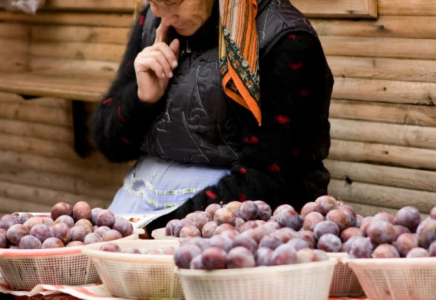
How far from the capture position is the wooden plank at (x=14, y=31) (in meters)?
6.33

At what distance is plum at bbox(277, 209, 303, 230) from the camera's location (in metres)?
2.12

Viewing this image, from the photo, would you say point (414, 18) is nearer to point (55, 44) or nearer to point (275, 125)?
point (275, 125)

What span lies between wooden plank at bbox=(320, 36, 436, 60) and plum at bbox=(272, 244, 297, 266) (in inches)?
101

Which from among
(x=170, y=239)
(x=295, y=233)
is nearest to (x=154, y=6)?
(x=170, y=239)

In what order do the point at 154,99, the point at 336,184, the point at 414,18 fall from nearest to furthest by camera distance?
the point at 154,99 < the point at 414,18 < the point at 336,184

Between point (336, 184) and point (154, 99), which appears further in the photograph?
point (336, 184)

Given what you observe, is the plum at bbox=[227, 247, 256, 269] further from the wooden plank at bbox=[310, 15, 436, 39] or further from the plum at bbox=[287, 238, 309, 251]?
the wooden plank at bbox=[310, 15, 436, 39]

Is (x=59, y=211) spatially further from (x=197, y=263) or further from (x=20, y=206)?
(x=20, y=206)

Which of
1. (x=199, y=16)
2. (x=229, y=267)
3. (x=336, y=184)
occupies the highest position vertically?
(x=199, y=16)

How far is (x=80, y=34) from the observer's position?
19.6 feet

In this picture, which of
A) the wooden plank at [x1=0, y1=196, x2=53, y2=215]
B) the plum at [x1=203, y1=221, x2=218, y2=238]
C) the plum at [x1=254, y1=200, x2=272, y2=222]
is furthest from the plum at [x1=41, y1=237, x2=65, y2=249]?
the wooden plank at [x1=0, y1=196, x2=53, y2=215]

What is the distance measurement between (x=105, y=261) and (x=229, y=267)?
0.46 metres

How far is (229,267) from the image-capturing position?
167cm

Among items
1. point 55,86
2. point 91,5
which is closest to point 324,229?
point 55,86
